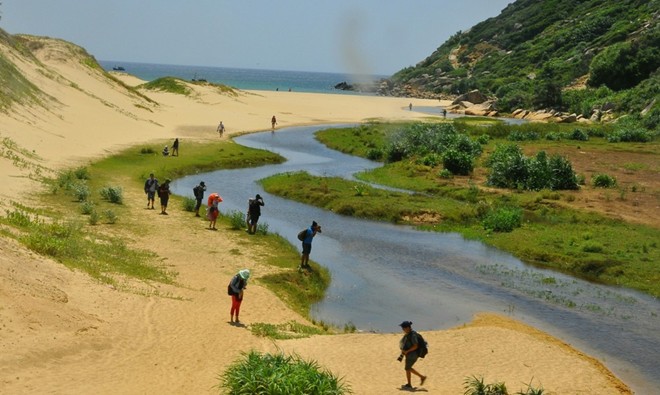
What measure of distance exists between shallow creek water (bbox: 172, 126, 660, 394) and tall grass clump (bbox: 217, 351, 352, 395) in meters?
7.62

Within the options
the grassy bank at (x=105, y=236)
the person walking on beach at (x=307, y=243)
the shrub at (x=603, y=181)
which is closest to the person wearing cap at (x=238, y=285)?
the grassy bank at (x=105, y=236)

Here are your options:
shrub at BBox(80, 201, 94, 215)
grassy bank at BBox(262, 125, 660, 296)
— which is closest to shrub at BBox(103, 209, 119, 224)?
shrub at BBox(80, 201, 94, 215)

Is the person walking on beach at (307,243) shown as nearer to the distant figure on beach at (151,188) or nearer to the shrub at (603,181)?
the distant figure on beach at (151,188)

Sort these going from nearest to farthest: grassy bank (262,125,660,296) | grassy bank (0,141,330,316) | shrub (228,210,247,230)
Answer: grassy bank (0,141,330,316), grassy bank (262,125,660,296), shrub (228,210,247,230)

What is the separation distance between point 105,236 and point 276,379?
52.0ft

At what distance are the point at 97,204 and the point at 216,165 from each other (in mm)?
20404

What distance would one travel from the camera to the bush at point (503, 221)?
3547cm

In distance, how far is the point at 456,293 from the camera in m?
26.0

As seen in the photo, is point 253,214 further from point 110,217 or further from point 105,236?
point 105,236

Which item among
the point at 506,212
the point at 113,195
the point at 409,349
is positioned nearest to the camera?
the point at 409,349

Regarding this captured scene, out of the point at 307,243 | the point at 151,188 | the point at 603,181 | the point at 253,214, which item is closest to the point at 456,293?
the point at 307,243

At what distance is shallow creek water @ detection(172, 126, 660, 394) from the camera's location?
21797 millimetres

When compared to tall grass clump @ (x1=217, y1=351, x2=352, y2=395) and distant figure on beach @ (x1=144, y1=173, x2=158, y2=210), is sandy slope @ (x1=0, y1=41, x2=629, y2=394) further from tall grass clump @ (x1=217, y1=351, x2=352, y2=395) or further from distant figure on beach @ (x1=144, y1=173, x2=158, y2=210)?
distant figure on beach @ (x1=144, y1=173, x2=158, y2=210)

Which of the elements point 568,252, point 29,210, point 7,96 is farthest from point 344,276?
point 7,96
